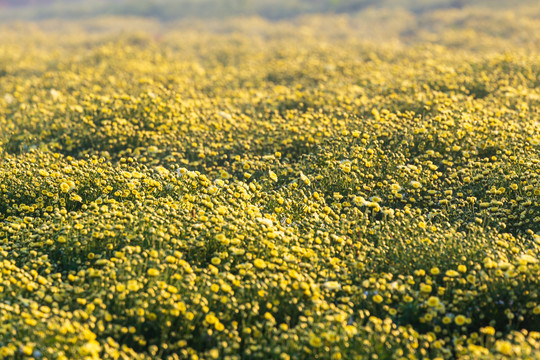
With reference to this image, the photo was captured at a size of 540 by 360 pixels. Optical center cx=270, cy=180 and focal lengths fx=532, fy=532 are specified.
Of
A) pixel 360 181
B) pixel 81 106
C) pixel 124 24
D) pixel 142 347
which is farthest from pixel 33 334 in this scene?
pixel 124 24

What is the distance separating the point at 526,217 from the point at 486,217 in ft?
1.40

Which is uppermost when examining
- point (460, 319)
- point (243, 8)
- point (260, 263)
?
point (243, 8)

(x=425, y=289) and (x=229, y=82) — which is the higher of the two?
(x=229, y=82)

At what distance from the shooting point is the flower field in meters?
4.27

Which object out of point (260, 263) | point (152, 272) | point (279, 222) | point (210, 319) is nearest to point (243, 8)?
point (279, 222)

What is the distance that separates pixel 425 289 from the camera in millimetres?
4672

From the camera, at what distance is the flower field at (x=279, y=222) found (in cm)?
427

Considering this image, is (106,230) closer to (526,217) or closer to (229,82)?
(526,217)

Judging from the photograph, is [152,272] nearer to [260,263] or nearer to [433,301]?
[260,263]

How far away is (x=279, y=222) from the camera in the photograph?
569 centimetres

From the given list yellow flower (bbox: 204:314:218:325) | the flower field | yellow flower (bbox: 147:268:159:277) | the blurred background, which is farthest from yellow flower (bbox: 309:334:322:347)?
the blurred background

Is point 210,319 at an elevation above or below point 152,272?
below

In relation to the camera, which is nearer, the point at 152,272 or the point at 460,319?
the point at 460,319

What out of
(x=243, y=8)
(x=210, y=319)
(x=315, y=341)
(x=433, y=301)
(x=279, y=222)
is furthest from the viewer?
(x=243, y=8)
